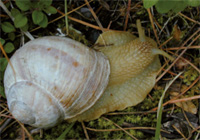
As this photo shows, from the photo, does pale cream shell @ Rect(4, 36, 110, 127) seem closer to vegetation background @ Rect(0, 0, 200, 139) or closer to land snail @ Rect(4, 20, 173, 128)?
land snail @ Rect(4, 20, 173, 128)

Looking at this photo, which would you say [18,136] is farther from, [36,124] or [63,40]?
[63,40]

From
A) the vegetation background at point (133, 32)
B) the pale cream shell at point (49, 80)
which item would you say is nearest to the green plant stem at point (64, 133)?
the vegetation background at point (133, 32)

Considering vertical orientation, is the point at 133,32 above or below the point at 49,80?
above

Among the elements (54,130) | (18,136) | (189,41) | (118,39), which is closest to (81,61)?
(118,39)

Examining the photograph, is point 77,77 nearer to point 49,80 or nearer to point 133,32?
point 49,80

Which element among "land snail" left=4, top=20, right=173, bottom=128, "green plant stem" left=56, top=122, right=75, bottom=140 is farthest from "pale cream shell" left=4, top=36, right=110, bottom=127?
"green plant stem" left=56, top=122, right=75, bottom=140

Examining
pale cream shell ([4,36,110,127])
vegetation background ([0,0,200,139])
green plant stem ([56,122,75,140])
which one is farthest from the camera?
vegetation background ([0,0,200,139])

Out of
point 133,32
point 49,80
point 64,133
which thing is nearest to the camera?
point 49,80

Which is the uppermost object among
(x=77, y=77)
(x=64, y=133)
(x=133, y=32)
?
(x=133, y=32)

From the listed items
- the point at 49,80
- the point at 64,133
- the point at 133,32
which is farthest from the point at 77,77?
the point at 133,32
